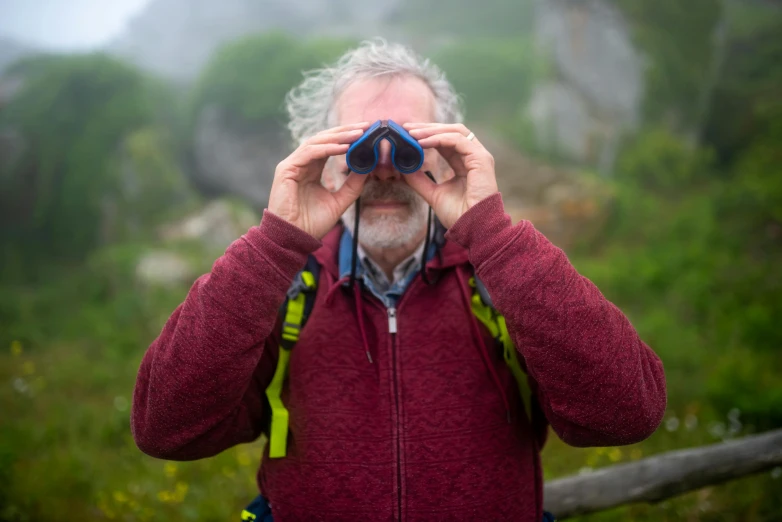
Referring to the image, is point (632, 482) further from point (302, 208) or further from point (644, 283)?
point (644, 283)

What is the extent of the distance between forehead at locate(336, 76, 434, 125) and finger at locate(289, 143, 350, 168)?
1.13 feet

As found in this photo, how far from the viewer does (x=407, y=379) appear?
176 cm

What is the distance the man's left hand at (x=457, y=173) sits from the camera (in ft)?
5.39

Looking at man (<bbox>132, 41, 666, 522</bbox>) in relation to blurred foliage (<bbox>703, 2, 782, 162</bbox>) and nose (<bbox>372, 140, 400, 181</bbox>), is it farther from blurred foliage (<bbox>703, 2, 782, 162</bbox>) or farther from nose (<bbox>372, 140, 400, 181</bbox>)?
blurred foliage (<bbox>703, 2, 782, 162</bbox>)

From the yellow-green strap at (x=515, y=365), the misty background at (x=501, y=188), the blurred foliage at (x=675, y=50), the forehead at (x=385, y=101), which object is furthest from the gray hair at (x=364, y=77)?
the blurred foliage at (x=675, y=50)

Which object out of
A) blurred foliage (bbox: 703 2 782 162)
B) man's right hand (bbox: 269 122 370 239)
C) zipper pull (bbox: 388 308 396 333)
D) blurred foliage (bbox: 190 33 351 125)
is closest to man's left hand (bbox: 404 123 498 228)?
man's right hand (bbox: 269 122 370 239)

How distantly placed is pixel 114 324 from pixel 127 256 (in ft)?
4.79

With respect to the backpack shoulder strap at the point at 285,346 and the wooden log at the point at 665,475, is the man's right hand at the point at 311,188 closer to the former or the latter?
the backpack shoulder strap at the point at 285,346

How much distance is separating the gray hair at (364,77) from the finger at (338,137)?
1.58 ft

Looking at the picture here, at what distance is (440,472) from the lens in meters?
1.68

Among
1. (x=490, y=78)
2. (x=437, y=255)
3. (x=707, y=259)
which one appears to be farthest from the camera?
(x=490, y=78)

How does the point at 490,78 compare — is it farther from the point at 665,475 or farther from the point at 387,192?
the point at 387,192

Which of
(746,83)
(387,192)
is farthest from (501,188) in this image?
(387,192)

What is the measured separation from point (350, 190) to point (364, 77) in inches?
21.5
